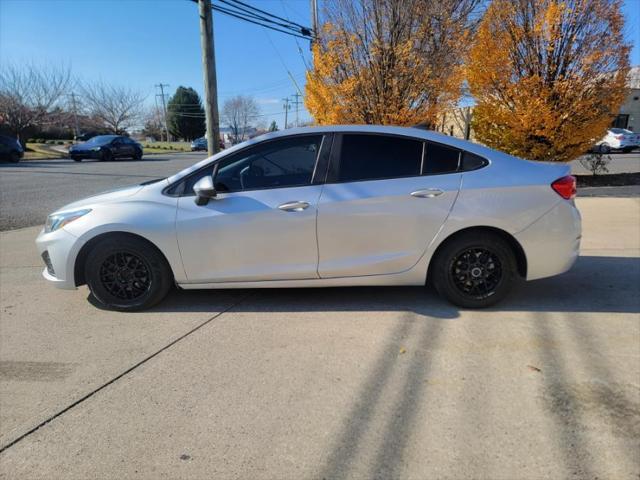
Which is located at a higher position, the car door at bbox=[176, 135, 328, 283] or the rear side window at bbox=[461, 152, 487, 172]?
the rear side window at bbox=[461, 152, 487, 172]

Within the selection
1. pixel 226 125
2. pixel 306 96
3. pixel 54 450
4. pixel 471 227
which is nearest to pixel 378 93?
pixel 306 96

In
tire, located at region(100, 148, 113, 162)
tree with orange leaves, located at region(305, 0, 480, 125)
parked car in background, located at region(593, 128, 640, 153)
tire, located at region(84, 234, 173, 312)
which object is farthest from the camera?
tire, located at region(100, 148, 113, 162)

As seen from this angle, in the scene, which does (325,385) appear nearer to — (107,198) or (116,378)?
(116,378)

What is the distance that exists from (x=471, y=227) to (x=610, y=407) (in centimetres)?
168

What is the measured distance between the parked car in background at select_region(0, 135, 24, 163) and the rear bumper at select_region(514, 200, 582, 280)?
27559 millimetres

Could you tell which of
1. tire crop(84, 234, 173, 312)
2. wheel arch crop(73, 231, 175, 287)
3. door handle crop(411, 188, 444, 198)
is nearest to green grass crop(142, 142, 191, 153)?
wheel arch crop(73, 231, 175, 287)

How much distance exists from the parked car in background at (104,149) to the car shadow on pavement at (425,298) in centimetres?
2653

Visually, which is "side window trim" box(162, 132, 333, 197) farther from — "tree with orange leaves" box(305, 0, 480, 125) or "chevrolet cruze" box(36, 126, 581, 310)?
"tree with orange leaves" box(305, 0, 480, 125)

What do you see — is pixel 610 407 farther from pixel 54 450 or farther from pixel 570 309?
pixel 54 450

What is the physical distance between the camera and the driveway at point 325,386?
225 centimetres

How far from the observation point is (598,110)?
408 inches

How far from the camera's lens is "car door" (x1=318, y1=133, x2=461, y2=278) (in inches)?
149

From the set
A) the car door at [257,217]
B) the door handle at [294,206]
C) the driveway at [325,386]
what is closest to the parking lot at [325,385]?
the driveway at [325,386]

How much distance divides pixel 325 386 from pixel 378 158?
78.2 inches
